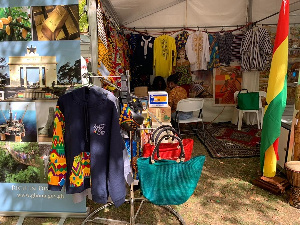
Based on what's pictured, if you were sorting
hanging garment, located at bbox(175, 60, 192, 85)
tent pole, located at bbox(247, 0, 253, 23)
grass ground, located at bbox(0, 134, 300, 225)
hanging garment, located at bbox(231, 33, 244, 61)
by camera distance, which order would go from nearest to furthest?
grass ground, located at bbox(0, 134, 300, 225)
tent pole, located at bbox(247, 0, 253, 23)
hanging garment, located at bbox(231, 33, 244, 61)
hanging garment, located at bbox(175, 60, 192, 85)

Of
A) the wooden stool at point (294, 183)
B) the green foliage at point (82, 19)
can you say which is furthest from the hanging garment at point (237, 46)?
the green foliage at point (82, 19)

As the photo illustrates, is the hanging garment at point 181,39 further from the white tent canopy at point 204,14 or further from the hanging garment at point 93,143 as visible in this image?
the hanging garment at point 93,143

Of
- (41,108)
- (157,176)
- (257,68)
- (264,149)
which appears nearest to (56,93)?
(41,108)

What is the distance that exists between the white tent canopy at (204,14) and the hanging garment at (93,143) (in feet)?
14.4

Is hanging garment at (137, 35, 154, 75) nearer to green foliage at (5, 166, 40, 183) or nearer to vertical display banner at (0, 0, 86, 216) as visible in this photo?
vertical display banner at (0, 0, 86, 216)

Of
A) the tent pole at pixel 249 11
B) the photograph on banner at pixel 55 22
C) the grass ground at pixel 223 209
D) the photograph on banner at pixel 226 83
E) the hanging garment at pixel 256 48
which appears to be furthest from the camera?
the photograph on banner at pixel 226 83

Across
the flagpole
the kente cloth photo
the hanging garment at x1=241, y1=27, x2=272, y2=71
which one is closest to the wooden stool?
the flagpole

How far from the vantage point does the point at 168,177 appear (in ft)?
6.30

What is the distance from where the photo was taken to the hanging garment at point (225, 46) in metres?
6.18

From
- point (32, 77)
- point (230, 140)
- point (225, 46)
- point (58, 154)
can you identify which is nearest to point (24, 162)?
point (58, 154)

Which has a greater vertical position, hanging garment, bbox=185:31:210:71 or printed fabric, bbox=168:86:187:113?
hanging garment, bbox=185:31:210:71

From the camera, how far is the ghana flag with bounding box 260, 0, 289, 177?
2947 millimetres

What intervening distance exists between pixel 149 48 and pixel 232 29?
2.06 metres

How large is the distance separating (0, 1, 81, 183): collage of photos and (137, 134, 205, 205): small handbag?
3.49ft
